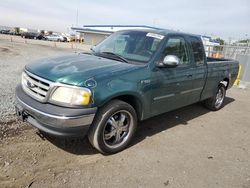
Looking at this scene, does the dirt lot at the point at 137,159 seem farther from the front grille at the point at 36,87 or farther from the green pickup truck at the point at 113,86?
the front grille at the point at 36,87

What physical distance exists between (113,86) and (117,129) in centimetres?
79

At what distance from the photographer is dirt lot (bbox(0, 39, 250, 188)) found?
276 cm

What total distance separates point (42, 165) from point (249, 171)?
3085mm

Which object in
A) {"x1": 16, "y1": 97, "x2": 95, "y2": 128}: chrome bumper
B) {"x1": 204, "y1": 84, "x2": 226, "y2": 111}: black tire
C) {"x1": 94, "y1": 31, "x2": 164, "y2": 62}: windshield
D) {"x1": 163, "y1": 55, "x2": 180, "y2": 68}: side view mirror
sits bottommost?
{"x1": 204, "y1": 84, "x2": 226, "y2": 111}: black tire

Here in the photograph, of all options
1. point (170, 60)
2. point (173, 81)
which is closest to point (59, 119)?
point (170, 60)

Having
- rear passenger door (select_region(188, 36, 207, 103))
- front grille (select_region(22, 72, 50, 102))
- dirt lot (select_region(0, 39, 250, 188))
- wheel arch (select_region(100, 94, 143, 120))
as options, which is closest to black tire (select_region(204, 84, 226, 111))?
rear passenger door (select_region(188, 36, 207, 103))

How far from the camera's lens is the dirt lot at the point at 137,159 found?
109 inches

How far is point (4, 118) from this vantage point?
408 centimetres

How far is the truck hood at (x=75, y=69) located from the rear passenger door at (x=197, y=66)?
1.90 metres

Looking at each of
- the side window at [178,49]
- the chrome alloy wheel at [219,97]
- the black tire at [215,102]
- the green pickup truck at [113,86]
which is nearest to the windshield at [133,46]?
the green pickup truck at [113,86]

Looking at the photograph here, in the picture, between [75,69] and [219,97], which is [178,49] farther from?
[219,97]

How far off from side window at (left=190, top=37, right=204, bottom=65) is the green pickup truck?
0.02 m

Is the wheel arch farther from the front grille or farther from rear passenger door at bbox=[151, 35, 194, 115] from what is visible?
the front grille

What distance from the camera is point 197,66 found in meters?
4.57
